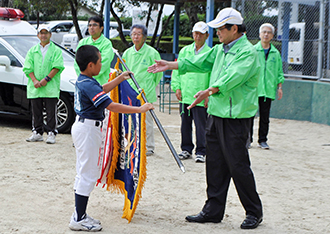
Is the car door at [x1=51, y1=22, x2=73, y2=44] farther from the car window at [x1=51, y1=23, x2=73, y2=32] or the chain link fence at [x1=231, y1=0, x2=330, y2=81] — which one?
the chain link fence at [x1=231, y1=0, x2=330, y2=81]

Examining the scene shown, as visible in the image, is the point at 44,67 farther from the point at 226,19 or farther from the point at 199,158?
the point at 226,19

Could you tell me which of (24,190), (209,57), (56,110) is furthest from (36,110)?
(209,57)

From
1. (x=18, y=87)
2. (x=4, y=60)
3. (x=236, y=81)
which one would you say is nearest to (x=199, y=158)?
(x=236, y=81)

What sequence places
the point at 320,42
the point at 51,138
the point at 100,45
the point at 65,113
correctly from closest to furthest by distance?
the point at 100,45 < the point at 51,138 < the point at 65,113 < the point at 320,42

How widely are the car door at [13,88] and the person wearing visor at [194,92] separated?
2.92 meters

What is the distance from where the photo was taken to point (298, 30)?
36.3 ft

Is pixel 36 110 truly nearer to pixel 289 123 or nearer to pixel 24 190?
pixel 24 190

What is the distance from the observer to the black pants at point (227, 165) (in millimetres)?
4188

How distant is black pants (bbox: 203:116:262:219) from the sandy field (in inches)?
8.5

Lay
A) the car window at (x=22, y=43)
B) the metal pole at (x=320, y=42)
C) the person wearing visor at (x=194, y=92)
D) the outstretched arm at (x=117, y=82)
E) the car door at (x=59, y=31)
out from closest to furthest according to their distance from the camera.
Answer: the outstretched arm at (x=117, y=82)
the person wearing visor at (x=194, y=92)
the car window at (x=22, y=43)
the metal pole at (x=320, y=42)
the car door at (x=59, y=31)

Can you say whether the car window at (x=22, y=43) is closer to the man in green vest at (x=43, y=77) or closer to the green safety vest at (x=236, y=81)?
the man in green vest at (x=43, y=77)

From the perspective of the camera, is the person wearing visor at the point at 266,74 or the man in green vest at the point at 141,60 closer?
the man in green vest at the point at 141,60

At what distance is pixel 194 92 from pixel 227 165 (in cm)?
258

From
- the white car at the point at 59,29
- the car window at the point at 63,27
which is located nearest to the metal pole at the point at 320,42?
the white car at the point at 59,29
